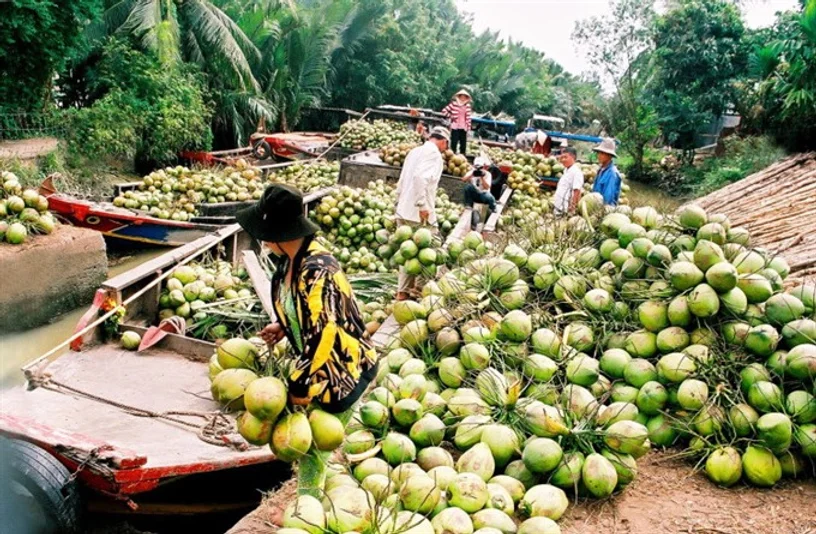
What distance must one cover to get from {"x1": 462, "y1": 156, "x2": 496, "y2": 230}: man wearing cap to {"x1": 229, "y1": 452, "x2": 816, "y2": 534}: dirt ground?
18.7 feet

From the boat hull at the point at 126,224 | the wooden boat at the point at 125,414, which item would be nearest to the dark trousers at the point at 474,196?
the boat hull at the point at 126,224

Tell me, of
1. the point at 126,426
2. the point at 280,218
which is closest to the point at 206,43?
the point at 126,426

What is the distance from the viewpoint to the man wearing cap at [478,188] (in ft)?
28.3

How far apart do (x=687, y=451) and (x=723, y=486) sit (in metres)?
0.20

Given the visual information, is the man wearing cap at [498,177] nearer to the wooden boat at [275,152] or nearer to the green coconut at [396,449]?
the wooden boat at [275,152]

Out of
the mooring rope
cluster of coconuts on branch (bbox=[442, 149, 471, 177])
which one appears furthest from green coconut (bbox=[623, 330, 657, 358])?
cluster of coconuts on branch (bbox=[442, 149, 471, 177])

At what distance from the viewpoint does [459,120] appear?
39.6 feet

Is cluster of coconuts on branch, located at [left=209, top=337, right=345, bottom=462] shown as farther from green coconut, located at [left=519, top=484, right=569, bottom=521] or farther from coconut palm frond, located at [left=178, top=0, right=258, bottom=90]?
coconut palm frond, located at [left=178, top=0, right=258, bottom=90]

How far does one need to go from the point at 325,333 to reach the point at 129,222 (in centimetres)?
741

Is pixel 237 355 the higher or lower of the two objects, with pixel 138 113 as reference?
lower

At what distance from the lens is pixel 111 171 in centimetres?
1375

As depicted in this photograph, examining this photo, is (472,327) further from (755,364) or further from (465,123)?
(465,123)

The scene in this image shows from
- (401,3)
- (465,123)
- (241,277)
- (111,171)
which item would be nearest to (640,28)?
(401,3)

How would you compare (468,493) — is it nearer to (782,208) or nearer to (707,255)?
(707,255)
